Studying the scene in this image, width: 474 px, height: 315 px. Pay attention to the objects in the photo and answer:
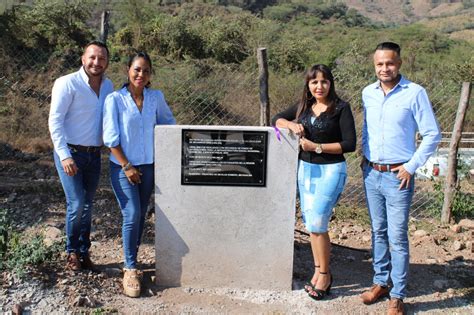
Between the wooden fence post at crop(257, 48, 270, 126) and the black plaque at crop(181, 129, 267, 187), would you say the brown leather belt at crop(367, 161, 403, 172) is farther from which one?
the wooden fence post at crop(257, 48, 270, 126)

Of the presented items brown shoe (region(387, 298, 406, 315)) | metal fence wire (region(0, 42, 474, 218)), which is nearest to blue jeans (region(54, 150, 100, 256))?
brown shoe (region(387, 298, 406, 315))

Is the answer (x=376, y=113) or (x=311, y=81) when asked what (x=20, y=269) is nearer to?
(x=311, y=81)

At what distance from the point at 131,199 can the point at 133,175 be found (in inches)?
7.6

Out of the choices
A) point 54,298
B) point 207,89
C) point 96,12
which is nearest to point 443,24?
point 96,12

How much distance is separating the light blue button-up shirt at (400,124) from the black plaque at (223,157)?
2.61ft

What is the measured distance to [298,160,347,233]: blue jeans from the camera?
11.2 feet

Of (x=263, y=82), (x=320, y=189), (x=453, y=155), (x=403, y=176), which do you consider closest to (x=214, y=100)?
(x=263, y=82)

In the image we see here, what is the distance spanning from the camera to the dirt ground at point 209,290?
359cm

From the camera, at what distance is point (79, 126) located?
3.54 m

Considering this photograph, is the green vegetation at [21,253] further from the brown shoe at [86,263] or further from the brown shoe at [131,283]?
the brown shoe at [131,283]

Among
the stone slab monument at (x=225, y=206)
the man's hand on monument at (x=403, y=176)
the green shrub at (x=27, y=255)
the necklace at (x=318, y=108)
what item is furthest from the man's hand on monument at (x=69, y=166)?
the man's hand on monument at (x=403, y=176)

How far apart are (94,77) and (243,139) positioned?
3.91 feet

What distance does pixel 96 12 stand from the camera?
129 feet

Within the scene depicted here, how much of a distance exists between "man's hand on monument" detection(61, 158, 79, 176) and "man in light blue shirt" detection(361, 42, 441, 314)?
6.87ft
